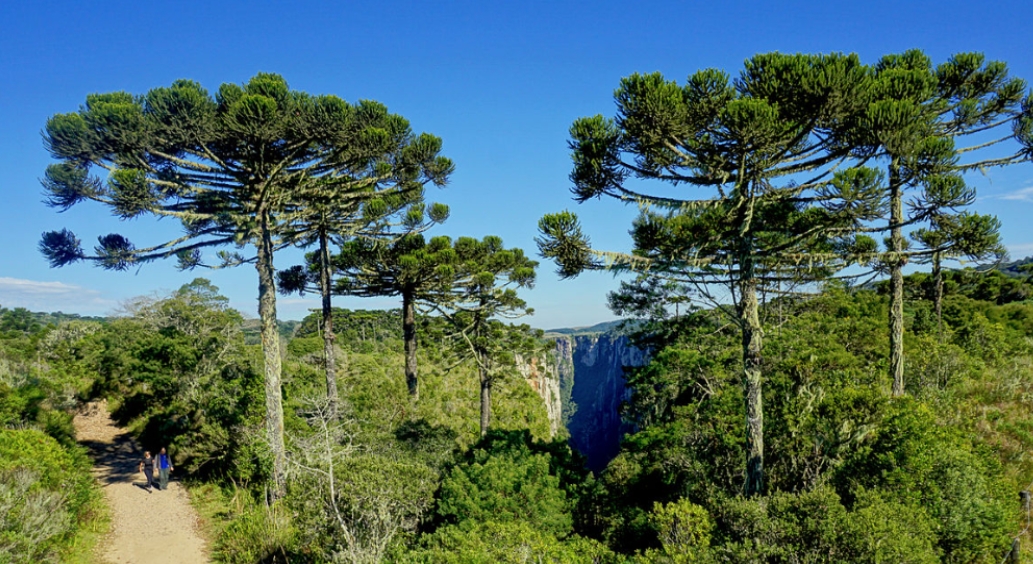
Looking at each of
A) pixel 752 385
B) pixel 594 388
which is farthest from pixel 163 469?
pixel 594 388

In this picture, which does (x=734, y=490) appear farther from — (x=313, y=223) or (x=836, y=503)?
(x=313, y=223)

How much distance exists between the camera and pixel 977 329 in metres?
20.1

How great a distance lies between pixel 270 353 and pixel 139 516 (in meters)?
4.96

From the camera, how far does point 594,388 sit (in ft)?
406

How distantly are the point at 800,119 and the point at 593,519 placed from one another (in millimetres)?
8412

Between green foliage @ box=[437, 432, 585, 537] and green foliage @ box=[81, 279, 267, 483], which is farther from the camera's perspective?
green foliage @ box=[81, 279, 267, 483]

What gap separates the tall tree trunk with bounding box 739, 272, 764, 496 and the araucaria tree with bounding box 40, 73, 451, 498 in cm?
767

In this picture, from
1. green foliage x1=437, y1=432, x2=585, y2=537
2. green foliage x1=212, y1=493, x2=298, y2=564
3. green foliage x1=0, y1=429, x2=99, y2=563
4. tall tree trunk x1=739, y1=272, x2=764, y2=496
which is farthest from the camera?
green foliage x1=212, y1=493, x2=298, y2=564

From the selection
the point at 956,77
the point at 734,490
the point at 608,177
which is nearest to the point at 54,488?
the point at 608,177

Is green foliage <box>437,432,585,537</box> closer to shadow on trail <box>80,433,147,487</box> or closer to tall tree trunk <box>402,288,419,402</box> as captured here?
tall tree trunk <box>402,288,419,402</box>

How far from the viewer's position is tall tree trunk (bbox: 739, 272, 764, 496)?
23.1 ft

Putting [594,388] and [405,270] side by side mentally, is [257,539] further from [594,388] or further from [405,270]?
[594,388]

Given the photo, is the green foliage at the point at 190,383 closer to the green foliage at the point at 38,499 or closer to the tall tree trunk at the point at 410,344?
the green foliage at the point at 38,499

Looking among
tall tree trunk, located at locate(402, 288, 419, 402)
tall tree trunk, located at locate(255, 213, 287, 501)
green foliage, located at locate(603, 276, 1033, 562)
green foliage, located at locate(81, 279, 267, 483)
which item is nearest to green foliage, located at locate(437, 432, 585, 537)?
green foliage, located at locate(603, 276, 1033, 562)
